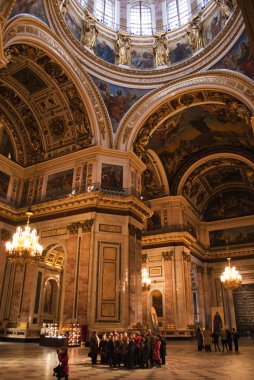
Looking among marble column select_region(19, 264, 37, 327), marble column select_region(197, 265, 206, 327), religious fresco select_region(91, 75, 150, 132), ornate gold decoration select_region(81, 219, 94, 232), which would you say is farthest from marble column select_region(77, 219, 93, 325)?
marble column select_region(197, 265, 206, 327)

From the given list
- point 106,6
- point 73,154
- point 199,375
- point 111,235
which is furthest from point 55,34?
point 199,375

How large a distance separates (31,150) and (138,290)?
28.9ft

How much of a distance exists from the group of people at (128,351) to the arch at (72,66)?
9734 millimetres

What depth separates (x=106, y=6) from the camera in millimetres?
19438

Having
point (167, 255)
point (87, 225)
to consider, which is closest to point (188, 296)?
point (167, 255)

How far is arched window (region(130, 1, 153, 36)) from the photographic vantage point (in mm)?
19641

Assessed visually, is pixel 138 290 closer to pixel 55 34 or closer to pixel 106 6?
pixel 55 34

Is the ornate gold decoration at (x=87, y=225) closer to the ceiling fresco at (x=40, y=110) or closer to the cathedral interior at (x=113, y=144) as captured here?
the cathedral interior at (x=113, y=144)

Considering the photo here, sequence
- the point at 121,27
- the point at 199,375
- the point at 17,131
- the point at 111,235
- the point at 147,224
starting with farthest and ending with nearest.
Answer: the point at 147,224
the point at 121,27
the point at 17,131
the point at 111,235
the point at 199,375

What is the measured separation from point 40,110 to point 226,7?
31.8ft

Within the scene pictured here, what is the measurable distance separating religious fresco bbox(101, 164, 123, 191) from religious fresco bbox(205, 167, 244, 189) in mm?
9276

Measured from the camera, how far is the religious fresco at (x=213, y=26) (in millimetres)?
15901

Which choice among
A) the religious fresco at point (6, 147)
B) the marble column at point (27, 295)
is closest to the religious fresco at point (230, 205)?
the marble column at point (27, 295)

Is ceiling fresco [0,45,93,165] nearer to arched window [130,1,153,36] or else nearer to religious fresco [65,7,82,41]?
religious fresco [65,7,82,41]
